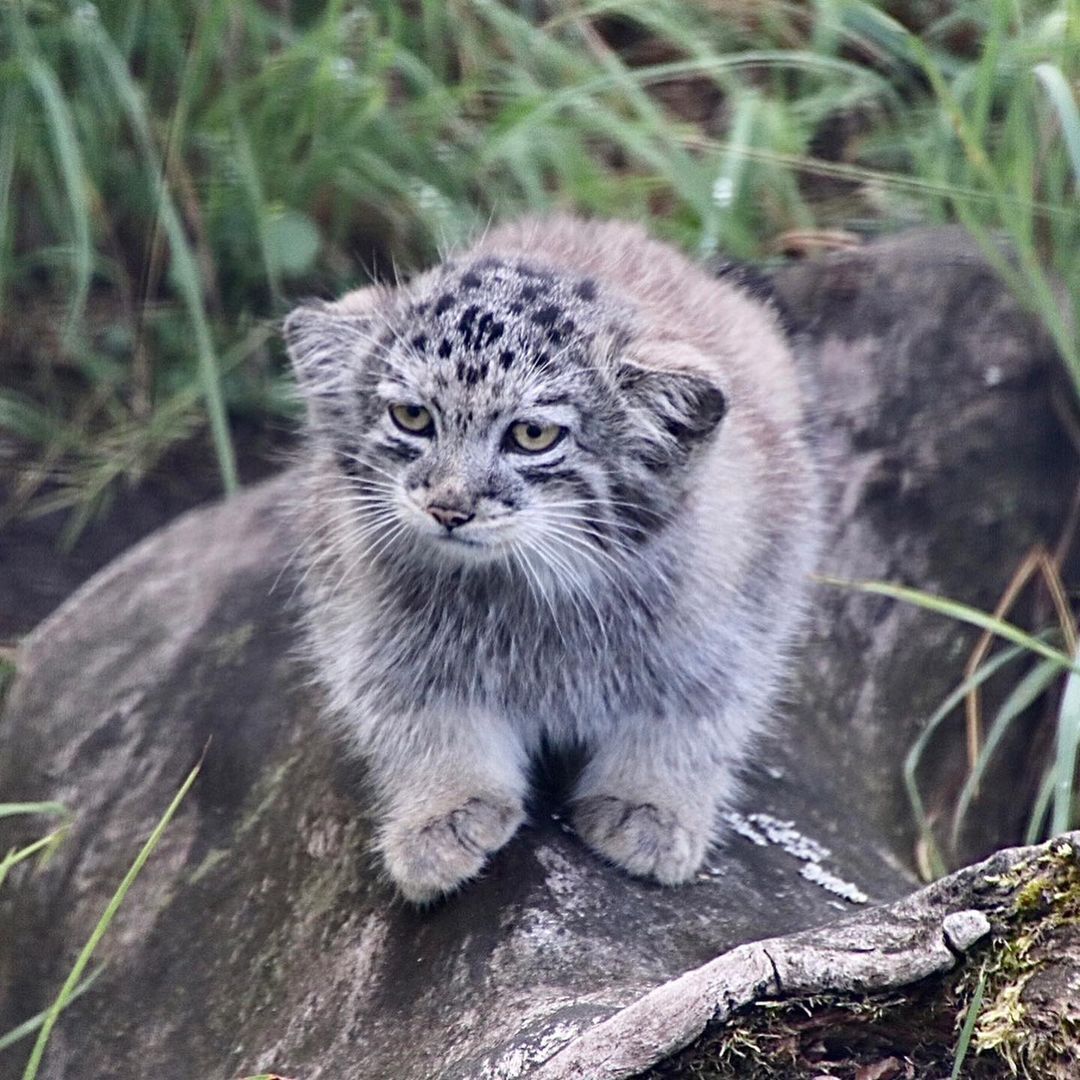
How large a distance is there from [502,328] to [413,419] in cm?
25

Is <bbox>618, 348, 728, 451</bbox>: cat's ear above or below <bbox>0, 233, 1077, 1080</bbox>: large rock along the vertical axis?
above

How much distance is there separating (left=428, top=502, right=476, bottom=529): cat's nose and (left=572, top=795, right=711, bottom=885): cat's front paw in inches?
24.9

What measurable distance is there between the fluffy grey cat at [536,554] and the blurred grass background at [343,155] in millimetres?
1288

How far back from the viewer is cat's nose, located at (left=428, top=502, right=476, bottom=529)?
3.04 meters

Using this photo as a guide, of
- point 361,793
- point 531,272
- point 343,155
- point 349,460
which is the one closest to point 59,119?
point 343,155

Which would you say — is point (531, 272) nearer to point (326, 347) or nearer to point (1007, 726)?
point (326, 347)

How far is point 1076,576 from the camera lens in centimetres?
436

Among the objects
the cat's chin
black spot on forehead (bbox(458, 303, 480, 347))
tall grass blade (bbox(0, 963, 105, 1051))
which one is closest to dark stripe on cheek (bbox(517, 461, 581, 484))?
the cat's chin

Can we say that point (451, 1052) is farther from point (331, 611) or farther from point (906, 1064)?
point (331, 611)

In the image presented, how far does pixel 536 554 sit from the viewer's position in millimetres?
3258

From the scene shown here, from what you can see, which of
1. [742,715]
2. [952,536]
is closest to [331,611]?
[742,715]

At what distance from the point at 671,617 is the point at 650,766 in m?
0.31

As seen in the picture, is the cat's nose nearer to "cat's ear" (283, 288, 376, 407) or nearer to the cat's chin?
the cat's chin

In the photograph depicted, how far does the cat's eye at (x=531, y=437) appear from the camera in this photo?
3.15 metres
